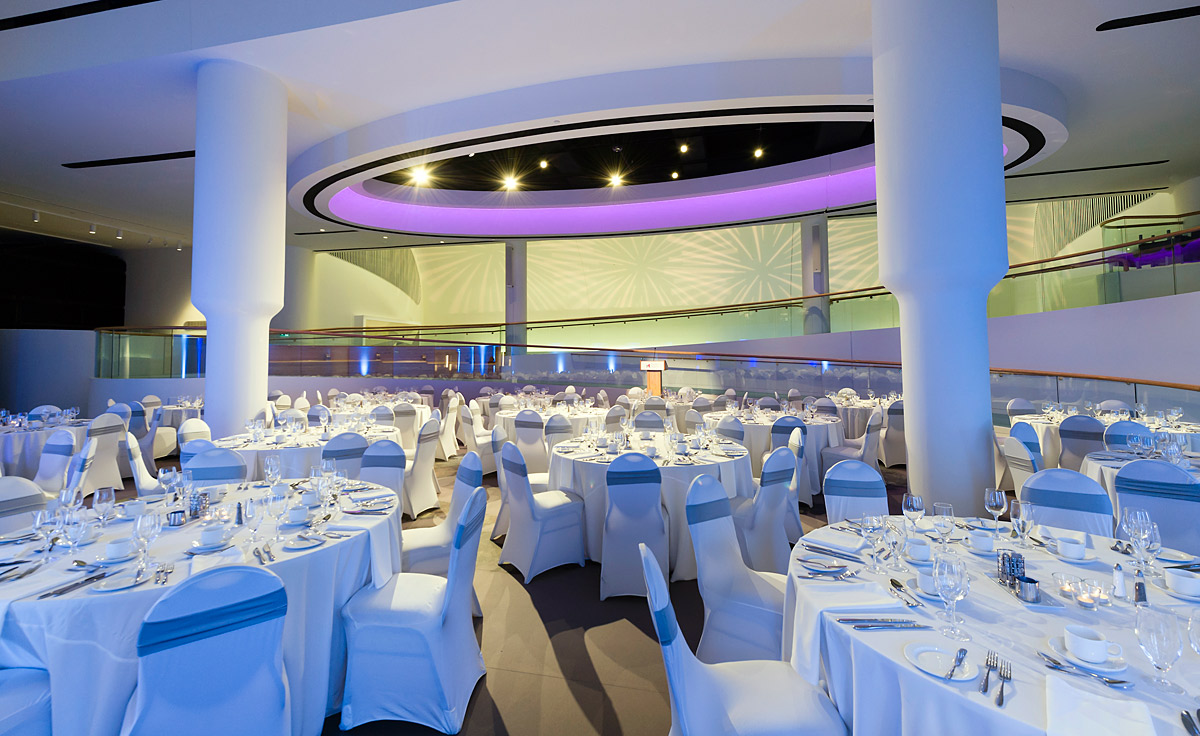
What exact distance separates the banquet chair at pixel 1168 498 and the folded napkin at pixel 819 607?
235 centimetres

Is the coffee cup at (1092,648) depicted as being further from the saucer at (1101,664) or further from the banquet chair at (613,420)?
the banquet chair at (613,420)

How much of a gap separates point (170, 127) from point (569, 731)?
8.97 metres

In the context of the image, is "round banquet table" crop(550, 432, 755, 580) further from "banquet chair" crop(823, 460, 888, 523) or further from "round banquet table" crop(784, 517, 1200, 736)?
"round banquet table" crop(784, 517, 1200, 736)

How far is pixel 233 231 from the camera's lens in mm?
6141

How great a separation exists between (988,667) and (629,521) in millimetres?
2539

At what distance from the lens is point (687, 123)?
7289 millimetres

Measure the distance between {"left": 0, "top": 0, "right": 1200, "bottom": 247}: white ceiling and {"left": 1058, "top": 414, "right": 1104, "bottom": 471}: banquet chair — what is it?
3943 millimetres

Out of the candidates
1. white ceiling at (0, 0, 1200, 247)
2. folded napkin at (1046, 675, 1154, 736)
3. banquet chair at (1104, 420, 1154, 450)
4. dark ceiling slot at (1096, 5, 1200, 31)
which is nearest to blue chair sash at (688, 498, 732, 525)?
folded napkin at (1046, 675, 1154, 736)

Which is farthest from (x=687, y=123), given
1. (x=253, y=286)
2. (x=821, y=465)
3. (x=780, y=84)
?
(x=253, y=286)

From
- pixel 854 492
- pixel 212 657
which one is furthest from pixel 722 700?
pixel 854 492

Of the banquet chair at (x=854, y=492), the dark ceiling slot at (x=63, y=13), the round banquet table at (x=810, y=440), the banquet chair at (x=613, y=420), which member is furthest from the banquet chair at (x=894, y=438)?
the dark ceiling slot at (x=63, y=13)

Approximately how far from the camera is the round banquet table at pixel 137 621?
191cm

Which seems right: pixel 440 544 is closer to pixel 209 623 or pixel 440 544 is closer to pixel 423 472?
pixel 209 623

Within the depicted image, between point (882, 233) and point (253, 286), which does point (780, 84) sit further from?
point (253, 286)
